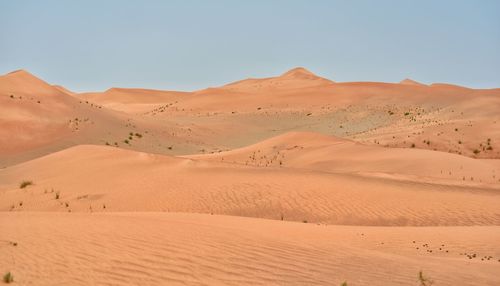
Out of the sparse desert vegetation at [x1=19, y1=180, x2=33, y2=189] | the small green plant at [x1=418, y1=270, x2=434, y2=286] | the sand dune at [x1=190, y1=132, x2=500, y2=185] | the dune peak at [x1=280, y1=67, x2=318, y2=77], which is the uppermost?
the dune peak at [x1=280, y1=67, x2=318, y2=77]

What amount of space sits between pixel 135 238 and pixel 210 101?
2657 inches

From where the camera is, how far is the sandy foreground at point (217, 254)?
7625 millimetres

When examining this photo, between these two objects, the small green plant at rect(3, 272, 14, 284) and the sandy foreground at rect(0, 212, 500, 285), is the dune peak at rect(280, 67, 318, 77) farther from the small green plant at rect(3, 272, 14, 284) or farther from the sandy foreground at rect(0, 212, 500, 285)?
the small green plant at rect(3, 272, 14, 284)

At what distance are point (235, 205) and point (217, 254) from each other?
8.33 m

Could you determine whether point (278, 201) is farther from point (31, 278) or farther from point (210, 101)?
point (210, 101)

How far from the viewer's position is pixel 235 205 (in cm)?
1698

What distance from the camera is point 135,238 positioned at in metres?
9.46

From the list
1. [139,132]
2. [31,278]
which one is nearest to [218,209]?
[31,278]

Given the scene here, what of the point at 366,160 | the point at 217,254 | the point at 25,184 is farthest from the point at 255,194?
the point at 366,160

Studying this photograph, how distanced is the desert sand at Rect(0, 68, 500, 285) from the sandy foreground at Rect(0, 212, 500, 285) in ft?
0.11

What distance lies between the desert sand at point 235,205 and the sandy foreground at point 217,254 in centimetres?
3

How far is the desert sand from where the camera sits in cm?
821

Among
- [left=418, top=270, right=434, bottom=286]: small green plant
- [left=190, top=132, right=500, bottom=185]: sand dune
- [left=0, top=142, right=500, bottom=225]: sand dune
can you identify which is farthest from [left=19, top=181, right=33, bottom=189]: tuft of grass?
[left=418, top=270, right=434, bottom=286]: small green plant

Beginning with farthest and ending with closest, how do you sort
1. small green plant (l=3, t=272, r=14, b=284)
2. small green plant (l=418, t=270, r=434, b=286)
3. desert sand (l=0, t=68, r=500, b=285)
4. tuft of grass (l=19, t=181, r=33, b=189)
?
tuft of grass (l=19, t=181, r=33, b=189)
desert sand (l=0, t=68, r=500, b=285)
small green plant (l=418, t=270, r=434, b=286)
small green plant (l=3, t=272, r=14, b=284)
